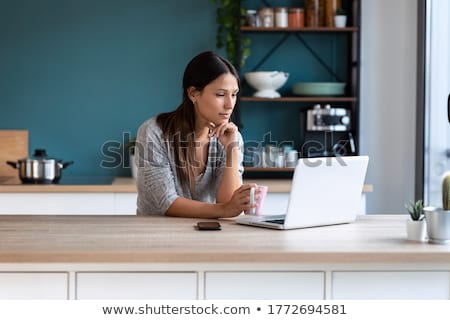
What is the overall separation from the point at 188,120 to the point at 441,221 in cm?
115

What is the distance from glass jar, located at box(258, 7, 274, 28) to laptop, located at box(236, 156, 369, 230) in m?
2.19

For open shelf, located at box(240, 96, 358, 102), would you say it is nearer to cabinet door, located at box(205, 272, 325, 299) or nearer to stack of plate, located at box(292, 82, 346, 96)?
stack of plate, located at box(292, 82, 346, 96)

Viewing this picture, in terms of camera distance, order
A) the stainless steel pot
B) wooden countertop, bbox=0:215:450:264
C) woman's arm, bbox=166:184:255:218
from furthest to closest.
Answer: the stainless steel pot < woman's arm, bbox=166:184:255:218 < wooden countertop, bbox=0:215:450:264

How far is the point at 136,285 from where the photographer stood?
6.96ft

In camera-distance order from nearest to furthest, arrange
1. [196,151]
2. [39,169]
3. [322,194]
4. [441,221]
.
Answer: [441,221]
[322,194]
[196,151]
[39,169]

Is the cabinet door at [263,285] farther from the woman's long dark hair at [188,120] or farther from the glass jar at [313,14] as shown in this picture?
the glass jar at [313,14]

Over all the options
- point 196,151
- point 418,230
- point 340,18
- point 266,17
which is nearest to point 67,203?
point 196,151

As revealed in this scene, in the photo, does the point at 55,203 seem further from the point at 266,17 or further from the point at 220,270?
the point at 220,270

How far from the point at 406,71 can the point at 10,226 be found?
2902 millimetres

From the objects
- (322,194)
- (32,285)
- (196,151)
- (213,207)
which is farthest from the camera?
(196,151)

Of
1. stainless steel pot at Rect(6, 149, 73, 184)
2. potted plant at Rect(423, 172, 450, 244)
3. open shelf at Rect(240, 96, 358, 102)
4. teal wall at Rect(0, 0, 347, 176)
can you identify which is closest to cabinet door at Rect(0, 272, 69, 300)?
potted plant at Rect(423, 172, 450, 244)

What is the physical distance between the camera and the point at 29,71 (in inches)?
190

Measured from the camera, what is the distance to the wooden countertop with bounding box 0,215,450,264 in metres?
2.05

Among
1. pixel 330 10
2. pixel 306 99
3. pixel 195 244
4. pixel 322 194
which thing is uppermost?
pixel 330 10
